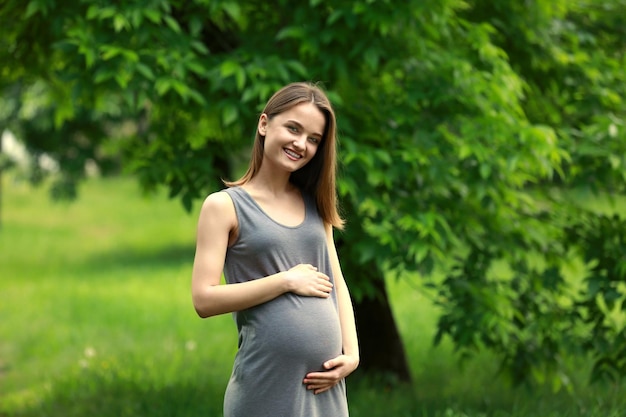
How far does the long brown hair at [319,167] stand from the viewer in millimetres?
3078

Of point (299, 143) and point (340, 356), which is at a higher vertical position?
point (299, 143)

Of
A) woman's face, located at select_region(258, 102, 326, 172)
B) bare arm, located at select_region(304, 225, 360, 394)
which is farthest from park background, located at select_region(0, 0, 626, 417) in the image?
woman's face, located at select_region(258, 102, 326, 172)


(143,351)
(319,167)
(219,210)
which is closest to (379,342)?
(143,351)

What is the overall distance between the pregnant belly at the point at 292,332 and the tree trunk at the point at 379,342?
381cm

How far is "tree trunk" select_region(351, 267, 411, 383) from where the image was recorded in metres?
6.80

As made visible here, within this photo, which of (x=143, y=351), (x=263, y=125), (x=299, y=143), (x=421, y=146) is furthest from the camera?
(x=143, y=351)

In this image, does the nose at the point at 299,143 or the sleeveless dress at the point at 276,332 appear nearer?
the sleeveless dress at the point at 276,332

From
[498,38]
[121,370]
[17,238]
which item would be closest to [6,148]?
[17,238]

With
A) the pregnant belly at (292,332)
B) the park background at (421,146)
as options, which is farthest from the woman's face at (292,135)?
Result: the park background at (421,146)

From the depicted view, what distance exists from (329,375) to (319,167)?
69 centimetres

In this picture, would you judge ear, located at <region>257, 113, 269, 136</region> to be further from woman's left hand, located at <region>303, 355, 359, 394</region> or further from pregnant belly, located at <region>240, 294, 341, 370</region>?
woman's left hand, located at <region>303, 355, 359, 394</region>

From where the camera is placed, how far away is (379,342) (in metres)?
6.91

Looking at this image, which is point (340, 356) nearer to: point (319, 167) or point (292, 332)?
point (292, 332)

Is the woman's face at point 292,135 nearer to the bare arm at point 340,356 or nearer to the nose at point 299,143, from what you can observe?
the nose at point 299,143
